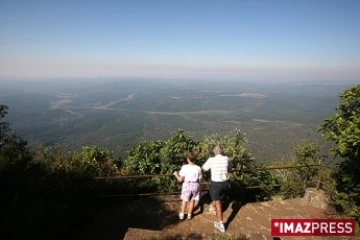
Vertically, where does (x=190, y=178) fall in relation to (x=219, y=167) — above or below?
below

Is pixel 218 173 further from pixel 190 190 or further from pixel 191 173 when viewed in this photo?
pixel 190 190

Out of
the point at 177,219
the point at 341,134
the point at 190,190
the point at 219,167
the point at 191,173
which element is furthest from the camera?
the point at 177,219

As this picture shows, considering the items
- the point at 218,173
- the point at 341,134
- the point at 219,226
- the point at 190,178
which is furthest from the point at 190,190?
the point at 341,134

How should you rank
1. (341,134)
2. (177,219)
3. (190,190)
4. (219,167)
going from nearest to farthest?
(341,134), (219,167), (190,190), (177,219)

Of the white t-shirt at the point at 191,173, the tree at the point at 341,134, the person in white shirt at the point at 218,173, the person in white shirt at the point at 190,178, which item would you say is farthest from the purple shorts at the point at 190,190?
the tree at the point at 341,134

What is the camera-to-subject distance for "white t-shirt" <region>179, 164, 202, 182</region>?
5.80 meters

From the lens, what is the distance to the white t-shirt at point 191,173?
5.80m

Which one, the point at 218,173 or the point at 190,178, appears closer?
the point at 218,173

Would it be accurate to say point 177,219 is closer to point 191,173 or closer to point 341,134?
point 191,173

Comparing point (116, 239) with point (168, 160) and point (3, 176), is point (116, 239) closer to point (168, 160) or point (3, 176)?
point (3, 176)

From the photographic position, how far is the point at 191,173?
5.80 m

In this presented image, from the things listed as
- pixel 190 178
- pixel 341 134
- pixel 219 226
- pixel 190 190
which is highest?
pixel 341 134

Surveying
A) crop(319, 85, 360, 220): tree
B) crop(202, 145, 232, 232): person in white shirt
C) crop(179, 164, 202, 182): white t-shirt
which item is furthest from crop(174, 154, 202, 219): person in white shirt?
crop(319, 85, 360, 220): tree

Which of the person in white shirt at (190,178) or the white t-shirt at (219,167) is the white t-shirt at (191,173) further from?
the white t-shirt at (219,167)
